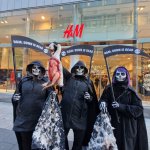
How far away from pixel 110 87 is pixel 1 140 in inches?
126

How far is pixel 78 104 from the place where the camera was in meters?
4.34

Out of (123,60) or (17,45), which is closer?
(17,45)

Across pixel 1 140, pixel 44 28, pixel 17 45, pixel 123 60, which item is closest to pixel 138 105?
pixel 17 45

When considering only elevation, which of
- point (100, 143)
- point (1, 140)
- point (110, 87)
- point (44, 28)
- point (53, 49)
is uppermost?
point (44, 28)

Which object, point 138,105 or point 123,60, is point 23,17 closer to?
point 123,60

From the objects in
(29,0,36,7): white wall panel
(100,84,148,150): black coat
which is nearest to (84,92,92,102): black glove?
(100,84,148,150): black coat

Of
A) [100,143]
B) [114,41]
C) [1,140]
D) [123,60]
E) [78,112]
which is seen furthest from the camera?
[114,41]

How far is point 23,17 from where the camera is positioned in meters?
17.9

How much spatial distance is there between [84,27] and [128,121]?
39.9 ft

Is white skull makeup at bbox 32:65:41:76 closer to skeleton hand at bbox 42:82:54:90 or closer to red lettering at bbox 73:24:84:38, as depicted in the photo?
skeleton hand at bbox 42:82:54:90

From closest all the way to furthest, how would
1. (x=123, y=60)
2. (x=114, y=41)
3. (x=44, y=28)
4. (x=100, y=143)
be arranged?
(x=100, y=143) < (x=123, y=60) < (x=114, y=41) < (x=44, y=28)

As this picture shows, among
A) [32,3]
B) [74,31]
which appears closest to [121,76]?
[74,31]

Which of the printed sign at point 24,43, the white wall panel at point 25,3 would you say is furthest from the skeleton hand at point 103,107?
the white wall panel at point 25,3

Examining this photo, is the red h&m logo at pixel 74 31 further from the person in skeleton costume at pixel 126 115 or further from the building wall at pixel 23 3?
the person in skeleton costume at pixel 126 115
